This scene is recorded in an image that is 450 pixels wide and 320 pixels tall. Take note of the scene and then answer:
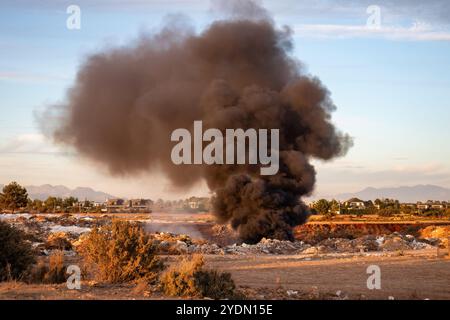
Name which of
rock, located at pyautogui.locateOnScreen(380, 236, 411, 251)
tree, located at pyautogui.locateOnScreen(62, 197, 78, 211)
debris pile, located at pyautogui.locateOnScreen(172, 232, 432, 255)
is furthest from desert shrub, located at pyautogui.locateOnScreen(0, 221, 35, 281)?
tree, located at pyautogui.locateOnScreen(62, 197, 78, 211)

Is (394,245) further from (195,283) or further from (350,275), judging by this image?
(195,283)

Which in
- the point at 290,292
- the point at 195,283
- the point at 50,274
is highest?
the point at 195,283

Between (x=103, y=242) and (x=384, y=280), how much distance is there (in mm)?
7661

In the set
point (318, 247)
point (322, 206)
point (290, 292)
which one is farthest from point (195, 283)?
point (322, 206)

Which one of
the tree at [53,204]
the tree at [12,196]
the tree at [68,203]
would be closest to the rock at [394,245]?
the tree at [12,196]

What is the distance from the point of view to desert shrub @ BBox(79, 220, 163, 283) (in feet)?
51.2

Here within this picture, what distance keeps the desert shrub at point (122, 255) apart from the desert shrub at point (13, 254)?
1.69 meters

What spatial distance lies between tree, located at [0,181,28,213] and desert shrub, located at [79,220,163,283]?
58.8m

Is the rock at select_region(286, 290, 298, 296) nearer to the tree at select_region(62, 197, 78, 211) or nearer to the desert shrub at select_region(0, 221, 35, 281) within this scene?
the desert shrub at select_region(0, 221, 35, 281)

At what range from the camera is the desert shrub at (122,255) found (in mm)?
15602

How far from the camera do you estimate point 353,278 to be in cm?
1727

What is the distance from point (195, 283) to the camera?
45.0ft

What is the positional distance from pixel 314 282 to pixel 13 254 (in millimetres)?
8096

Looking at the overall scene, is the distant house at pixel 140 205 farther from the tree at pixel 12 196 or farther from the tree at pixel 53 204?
the tree at pixel 12 196
